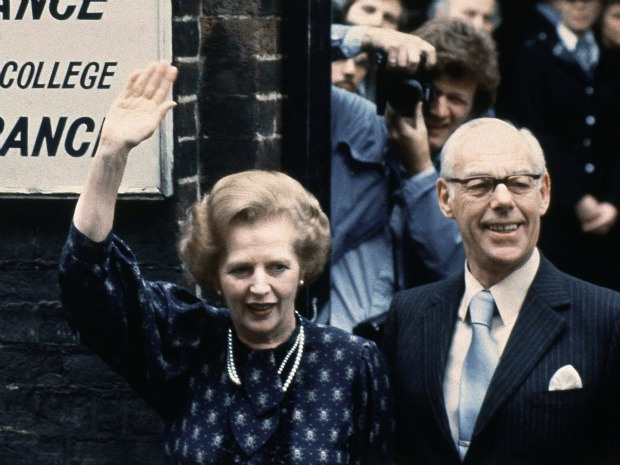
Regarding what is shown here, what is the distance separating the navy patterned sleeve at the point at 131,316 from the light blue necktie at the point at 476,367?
62 cm

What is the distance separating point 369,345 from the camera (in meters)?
3.42

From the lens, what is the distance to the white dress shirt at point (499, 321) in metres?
3.36

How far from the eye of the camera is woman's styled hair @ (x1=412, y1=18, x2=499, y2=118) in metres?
4.53

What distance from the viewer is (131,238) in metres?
4.44

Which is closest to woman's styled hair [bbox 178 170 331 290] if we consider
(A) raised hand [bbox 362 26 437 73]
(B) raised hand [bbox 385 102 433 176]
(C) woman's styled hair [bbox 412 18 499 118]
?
(B) raised hand [bbox 385 102 433 176]

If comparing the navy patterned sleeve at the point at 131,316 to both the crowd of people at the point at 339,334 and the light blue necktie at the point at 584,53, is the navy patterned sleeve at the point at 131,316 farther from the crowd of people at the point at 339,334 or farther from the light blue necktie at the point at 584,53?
the light blue necktie at the point at 584,53

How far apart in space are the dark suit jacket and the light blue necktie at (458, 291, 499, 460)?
35mm

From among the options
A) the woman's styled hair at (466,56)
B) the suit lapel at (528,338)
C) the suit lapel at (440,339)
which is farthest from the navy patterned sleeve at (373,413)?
the woman's styled hair at (466,56)

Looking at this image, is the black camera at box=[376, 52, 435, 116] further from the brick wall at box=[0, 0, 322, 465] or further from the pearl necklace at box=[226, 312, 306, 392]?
the pearl necklace at box=[226, 312, 306, 392]

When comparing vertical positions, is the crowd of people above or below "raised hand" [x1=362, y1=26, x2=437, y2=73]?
below

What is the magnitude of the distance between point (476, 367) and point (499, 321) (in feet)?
0.46

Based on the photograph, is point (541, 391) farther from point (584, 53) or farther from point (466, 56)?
point (584, 53)

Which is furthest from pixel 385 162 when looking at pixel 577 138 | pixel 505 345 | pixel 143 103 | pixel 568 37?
pixel 568 37

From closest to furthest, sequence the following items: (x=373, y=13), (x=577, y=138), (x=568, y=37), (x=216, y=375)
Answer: (x=216, y=375)
(x=373, y=13)
(x=577, y=138)
(x=568, y=37)
